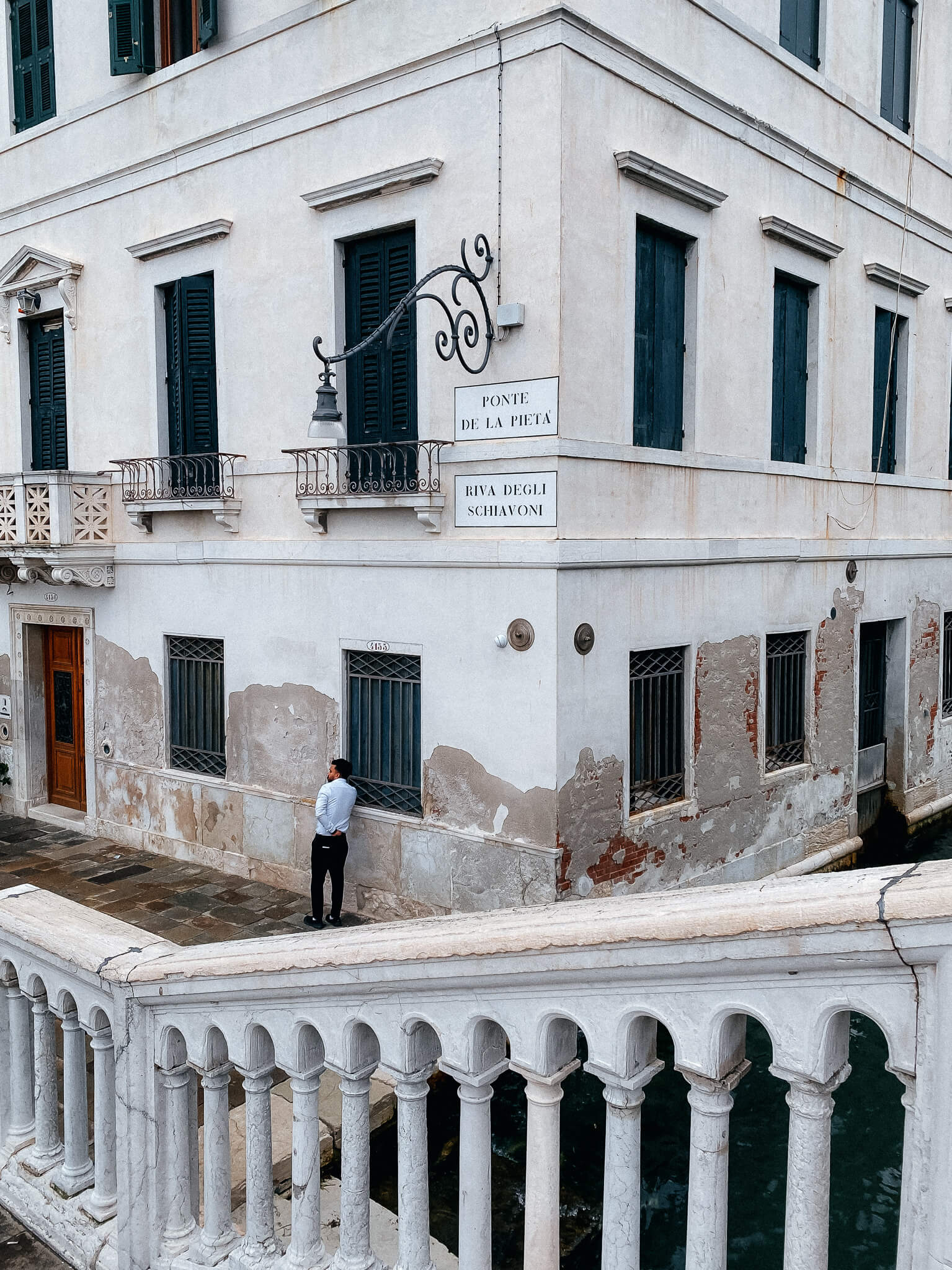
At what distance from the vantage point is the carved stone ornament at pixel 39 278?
12.1 m

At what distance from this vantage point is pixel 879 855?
12961 millimetres

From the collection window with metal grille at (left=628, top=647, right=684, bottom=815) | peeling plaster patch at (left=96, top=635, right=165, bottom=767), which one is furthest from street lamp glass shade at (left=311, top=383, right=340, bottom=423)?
peeling plaster patch at (left=96, top=635, right=165, bottom=767)

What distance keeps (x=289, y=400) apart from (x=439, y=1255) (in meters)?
8.24

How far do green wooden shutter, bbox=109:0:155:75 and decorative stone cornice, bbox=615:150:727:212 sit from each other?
18.4 feet

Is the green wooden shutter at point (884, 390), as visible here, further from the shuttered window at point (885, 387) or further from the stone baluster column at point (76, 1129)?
the stone baluster column at point (76, 1129)

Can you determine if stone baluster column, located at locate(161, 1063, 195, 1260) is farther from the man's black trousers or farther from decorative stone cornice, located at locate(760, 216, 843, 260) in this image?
decorative stone cornice, located at locate(760, 216, 843, 260)

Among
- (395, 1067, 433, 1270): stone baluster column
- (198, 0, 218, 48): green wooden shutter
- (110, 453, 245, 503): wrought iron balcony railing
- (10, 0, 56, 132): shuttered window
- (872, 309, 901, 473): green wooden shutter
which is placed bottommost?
(395, 1067, 433, 1270): stone baluster column

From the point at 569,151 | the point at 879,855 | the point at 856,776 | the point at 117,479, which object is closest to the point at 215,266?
the point at 117,479

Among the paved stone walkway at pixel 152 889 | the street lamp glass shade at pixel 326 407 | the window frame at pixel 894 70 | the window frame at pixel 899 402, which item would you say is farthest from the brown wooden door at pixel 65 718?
the window frame at pixel 894 70

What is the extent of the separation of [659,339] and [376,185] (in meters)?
2.84

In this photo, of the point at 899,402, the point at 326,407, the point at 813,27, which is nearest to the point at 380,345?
the point at 326,407

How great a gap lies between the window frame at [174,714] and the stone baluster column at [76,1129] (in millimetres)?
7575

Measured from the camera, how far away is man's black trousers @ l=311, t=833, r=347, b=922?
9164 millimetres

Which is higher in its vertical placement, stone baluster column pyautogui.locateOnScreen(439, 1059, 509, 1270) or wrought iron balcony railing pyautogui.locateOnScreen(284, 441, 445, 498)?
wrought iron balcony railing pyautogui.locateOnScreen(284, 441, 445, 498)
